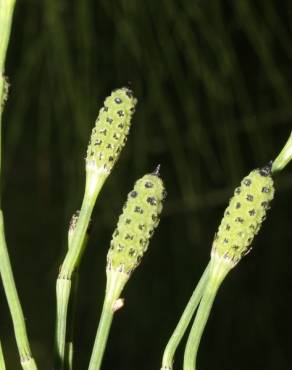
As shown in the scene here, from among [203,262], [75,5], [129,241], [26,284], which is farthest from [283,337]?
[129,241]

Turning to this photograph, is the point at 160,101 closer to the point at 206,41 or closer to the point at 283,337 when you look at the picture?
the point at 206,41

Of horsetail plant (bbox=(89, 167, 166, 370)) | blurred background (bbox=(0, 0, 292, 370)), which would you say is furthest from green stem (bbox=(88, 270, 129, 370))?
blurred background (bbox=(0, 0, 292, 370))

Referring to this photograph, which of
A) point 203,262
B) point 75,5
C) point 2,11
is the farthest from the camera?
point 203,262

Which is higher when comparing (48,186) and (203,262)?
(48,186)

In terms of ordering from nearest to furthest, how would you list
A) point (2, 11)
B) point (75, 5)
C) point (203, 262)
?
point (2, 11) → point (75, 5) → point (203, 262)

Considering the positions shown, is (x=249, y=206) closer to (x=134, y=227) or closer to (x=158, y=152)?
(x=134, y=227)

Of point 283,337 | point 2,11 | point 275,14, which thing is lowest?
point 283,337

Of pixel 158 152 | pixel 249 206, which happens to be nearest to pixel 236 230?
pixel 249 206

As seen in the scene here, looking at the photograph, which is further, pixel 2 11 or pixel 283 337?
pixel 283 337
